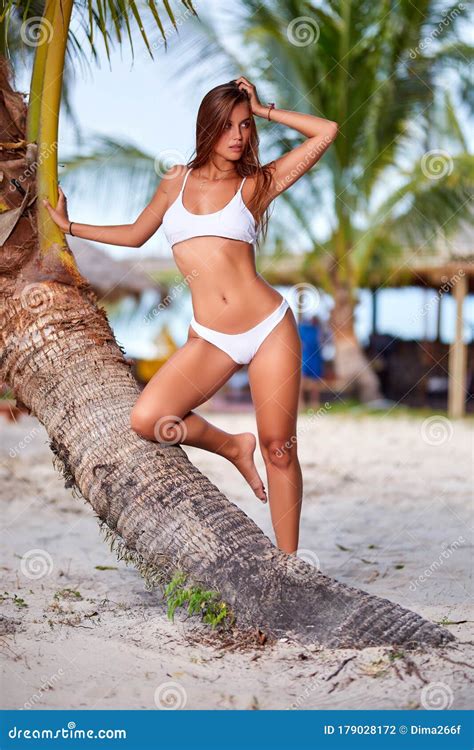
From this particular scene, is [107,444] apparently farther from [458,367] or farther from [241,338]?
[458,367]

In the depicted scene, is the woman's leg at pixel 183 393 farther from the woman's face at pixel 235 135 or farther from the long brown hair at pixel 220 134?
the woman's face at pixel 235 135

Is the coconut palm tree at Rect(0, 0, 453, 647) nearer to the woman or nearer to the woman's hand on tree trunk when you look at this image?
the woman's hand on tree trunk

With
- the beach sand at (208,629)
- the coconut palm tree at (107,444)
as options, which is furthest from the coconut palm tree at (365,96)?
the coconut palm tree at (107,444)

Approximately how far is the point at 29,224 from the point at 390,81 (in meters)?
8.80

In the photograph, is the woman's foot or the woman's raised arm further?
the woman's foot

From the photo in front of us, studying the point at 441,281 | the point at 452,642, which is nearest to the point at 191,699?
the point at 452,642

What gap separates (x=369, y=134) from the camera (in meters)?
11.2

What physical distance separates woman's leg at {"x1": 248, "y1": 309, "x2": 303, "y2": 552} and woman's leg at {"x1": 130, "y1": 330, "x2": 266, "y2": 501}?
135 millimetres

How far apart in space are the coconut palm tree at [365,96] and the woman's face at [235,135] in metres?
7.88

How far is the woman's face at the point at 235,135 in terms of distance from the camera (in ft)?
9.44

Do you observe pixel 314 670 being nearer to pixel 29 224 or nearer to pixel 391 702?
pixel 391 702

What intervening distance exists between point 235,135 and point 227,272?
19.6 inches

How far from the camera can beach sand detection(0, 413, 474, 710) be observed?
8.02ft

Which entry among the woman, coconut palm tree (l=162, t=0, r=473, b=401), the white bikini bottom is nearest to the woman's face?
the woman
